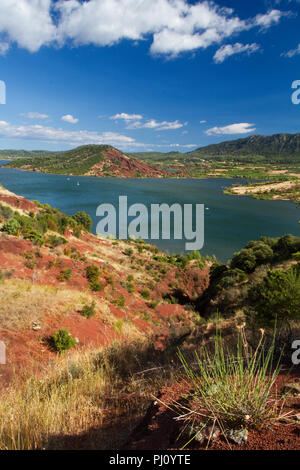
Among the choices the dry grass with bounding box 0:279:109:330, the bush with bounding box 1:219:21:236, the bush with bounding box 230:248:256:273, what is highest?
the bush with bounding box 1:219:21:236

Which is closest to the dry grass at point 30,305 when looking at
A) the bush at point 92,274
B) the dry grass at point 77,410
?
the dry grass at point 77,410

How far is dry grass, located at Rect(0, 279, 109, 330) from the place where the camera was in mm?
6997

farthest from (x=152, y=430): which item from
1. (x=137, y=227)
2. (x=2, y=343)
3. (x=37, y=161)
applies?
(x=37, y=161)

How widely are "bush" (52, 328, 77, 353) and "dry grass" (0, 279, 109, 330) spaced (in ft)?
2.95

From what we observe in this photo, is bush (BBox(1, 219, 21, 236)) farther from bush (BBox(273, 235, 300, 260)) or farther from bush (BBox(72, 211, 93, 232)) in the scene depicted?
bush (BBox(273, 235, 300, 260))

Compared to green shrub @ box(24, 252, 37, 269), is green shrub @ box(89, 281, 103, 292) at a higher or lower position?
lower

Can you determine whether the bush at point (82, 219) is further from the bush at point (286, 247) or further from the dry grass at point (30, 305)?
the dry grass at point (30, 305)

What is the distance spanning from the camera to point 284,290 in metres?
6.39

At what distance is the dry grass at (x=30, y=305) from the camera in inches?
275

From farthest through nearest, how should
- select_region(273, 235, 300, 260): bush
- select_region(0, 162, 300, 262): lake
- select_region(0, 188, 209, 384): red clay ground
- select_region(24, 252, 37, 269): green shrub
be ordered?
select_region(0, 162, 300, 262): lake
select_region(273, 235, 300, 260): bush
select_region(24, 252, 37, 269): green shrub
select_region(0, 188, 209, 384): red clay ground

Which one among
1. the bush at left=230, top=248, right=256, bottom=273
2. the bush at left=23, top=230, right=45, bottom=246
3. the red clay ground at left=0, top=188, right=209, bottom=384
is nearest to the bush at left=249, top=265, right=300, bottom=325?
A: the red clay ground at left=0, top=188, right=209, bottom=384
